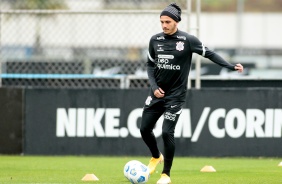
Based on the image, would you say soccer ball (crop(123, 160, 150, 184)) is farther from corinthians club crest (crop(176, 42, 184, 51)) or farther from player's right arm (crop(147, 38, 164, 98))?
corinthians club crest (crop(176, 42, 184, 51))

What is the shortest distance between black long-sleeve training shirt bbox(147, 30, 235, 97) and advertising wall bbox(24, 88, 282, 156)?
4.19 m

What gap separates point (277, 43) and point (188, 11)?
42914mm

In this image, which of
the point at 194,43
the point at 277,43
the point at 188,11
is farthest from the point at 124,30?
the point at 277,43

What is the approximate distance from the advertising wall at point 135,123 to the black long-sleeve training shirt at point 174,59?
4191mm

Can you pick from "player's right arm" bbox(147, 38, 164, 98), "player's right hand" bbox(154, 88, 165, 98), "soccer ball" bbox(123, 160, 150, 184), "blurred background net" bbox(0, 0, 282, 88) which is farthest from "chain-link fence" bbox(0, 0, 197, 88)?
"soccer ball" bbox(123, 160, 150, 184)

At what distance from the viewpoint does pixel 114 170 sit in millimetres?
13523

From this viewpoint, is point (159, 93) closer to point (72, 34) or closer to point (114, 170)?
point (114, 170)

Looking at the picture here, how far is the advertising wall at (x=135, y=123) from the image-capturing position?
52.5ft

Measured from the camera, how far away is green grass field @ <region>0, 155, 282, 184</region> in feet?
39.5

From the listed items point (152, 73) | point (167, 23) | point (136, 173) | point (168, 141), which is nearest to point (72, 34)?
point (152, 73)

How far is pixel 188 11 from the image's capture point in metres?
16.3

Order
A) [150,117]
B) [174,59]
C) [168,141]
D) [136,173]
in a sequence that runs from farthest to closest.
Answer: [150,117]
[174,59]
[168,141]
[136,173]

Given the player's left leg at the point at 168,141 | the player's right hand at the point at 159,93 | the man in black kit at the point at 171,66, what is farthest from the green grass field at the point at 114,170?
the player's right hand at the point at 159,93

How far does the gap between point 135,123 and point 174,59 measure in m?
4.49
